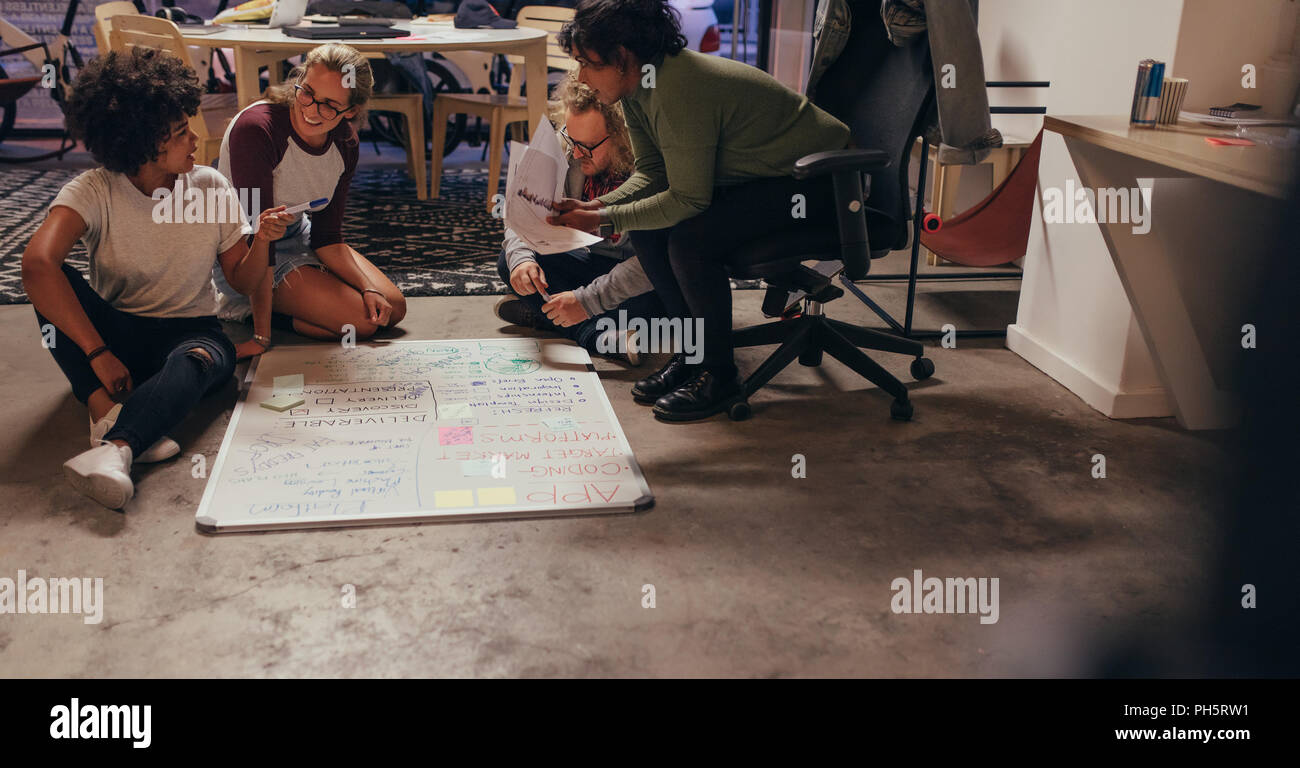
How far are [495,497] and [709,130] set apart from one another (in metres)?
0.89

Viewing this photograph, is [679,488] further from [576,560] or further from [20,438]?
[20,438]

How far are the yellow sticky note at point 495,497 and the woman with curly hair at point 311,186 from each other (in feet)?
3.19

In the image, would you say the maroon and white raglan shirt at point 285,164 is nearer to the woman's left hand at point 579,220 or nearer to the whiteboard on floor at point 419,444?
the whiteboard on floor at point 419,444

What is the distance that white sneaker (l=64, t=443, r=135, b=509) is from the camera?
6.03ft

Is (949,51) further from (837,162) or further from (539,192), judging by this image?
(539,192)

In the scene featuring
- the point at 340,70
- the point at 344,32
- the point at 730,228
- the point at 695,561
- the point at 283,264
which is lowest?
the point at 695,561

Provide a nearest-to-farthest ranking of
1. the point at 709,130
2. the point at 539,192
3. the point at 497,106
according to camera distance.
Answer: the point at 709,130 → the point at 539,192 → the point at 497,106

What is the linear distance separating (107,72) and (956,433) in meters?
2.00

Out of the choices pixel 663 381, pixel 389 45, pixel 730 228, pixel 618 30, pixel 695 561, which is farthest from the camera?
pixel 389 45

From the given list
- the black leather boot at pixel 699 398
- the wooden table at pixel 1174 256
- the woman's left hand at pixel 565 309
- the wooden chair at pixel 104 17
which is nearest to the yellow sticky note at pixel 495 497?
the black leather boot at pixel 699 398

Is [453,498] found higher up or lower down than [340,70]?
lower down

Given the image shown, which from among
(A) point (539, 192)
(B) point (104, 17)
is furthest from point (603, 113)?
(B) point (104, 17)

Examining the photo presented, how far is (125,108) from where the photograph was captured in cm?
206

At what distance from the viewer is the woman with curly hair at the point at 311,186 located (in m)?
2.54
